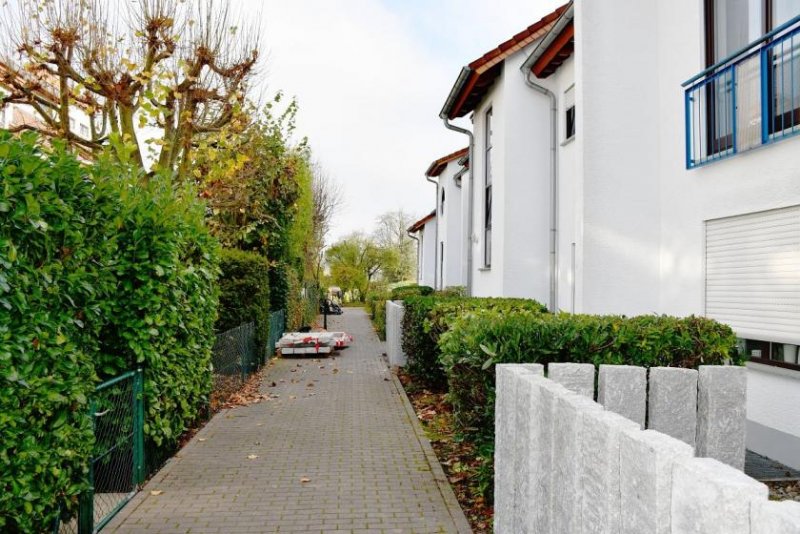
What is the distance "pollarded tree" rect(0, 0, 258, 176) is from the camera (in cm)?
1176

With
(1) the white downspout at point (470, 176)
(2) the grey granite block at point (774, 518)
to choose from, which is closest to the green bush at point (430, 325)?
(1) the white downspout at point (470, 176)

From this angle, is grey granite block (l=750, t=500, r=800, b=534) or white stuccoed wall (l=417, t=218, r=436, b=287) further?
white stuccoed wall (l=417, t=218, r=436, b=287)

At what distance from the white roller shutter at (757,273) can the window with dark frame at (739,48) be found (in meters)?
1.02

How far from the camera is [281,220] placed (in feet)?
66.3

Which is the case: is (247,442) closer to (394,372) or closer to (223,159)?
(394,372)

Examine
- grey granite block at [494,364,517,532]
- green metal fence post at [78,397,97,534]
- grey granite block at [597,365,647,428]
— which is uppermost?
grey granite block at [597,365,647,428]

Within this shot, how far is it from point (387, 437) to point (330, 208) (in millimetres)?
38747

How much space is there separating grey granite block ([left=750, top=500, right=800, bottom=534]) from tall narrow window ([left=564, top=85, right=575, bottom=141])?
38.6 ft

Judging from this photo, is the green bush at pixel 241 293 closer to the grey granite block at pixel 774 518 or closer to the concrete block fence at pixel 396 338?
the concrete block fence at pixel 396 338

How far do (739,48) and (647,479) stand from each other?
7.48m

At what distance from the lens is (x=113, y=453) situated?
5500mm

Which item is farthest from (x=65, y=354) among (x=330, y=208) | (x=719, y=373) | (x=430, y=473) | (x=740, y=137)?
(x=330, y=208)

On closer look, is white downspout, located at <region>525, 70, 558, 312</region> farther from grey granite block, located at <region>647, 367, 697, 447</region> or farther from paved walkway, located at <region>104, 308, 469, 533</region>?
grey granite block, located at <region>647, 367, 697, 447</region>

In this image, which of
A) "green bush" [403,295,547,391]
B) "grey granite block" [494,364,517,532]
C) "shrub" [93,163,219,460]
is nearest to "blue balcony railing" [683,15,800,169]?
"green bush" [403,295,547,391]
